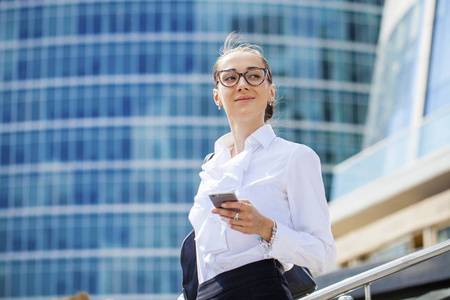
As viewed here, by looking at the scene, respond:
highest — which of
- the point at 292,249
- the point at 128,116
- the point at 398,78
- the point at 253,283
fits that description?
the point at 128,116

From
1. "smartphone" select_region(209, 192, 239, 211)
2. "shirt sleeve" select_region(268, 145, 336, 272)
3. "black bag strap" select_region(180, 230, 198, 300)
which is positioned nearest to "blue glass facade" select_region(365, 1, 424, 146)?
"black bag strap" select_region(180, 230, 198, 300)

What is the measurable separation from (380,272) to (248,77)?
3.84 ft

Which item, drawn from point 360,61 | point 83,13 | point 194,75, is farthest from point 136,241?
point 360,61

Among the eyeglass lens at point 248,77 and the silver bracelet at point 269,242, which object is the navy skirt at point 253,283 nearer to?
the silver bracelet at point 269,242

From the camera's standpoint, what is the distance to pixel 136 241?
49.5 m

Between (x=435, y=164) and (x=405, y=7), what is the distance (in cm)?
860

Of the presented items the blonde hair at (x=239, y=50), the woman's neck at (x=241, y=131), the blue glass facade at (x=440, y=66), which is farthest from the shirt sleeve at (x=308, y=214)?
the blue glass facade at (x=440, y=66)

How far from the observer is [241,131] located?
3.41m

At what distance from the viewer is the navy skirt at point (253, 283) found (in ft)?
9.63

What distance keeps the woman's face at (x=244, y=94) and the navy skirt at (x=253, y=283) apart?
2.29 ft

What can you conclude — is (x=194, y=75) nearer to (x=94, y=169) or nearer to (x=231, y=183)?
(x=94, y=169)

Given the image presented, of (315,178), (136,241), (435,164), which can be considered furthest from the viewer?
(136,241)

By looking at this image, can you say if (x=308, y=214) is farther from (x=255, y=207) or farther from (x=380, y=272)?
(x=380, y=272)

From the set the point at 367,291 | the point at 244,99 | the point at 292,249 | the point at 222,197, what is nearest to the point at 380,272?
the point at 367,291
